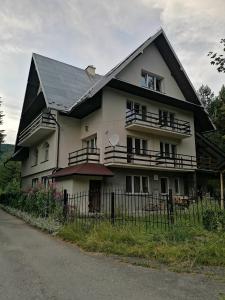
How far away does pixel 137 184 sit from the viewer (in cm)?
2103

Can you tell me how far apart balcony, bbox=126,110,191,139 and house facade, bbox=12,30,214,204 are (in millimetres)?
82

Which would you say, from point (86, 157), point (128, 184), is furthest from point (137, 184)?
point (86, 157)

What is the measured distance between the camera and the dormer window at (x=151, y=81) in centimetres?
2378

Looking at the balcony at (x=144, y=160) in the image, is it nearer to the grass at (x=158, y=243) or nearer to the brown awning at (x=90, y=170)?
the brown awning at (x=90, y=170)

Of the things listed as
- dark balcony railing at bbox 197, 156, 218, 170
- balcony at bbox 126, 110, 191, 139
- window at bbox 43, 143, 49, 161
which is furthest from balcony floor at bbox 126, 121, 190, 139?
window at bbox 43, 143, 49, 161

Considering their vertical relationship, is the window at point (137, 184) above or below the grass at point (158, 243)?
above

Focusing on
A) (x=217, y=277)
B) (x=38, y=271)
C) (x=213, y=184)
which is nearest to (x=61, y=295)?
(x=38, y=271)

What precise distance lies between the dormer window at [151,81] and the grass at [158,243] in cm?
1644

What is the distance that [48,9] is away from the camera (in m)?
11.5

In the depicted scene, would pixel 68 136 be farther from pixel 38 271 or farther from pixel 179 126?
pixel 38 271

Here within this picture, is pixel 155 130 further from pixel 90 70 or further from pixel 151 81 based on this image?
pixel 90 70

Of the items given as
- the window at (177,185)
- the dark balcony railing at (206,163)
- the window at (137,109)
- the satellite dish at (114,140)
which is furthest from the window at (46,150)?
the dark balcony railing at (206,163)

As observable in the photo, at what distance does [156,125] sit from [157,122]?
1099mm

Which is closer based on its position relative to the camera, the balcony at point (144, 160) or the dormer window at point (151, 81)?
the balcony at point (144, 160)
